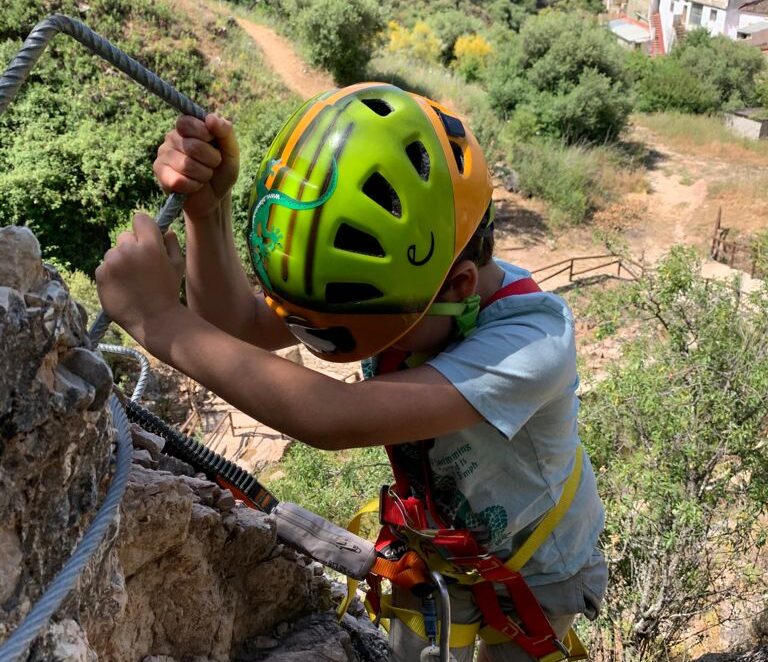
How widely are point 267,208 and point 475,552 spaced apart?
109cm

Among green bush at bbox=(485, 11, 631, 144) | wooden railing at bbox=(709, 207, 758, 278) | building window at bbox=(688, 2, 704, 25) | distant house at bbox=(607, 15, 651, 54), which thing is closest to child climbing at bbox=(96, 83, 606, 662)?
wooden railing at bbox=(709, 207, 758, 278)

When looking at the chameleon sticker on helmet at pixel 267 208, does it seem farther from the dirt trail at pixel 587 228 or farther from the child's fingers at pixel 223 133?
the dirt trail at pixel 587 228

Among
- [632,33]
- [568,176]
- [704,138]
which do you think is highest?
[632,33]

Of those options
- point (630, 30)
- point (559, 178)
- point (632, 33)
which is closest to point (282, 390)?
point (559, 178)

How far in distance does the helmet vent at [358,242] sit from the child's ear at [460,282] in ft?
0.83

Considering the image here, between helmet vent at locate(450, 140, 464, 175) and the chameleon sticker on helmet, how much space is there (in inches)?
12.9

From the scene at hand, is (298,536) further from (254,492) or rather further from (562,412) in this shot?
(562,412)

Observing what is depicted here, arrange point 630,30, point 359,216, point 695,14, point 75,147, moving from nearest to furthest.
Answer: point 359,216
point 75,147
point 695,14
point 630,30

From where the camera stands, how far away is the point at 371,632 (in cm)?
271

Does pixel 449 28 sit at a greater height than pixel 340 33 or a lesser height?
greater

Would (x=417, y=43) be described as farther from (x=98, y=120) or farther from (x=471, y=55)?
(x=98, y=120)

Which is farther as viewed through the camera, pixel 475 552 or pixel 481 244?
pixel 475 552

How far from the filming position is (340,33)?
23.3 m

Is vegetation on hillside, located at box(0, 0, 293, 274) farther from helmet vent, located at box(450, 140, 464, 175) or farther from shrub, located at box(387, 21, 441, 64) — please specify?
helmet vent, located at box(450, 140, 464, 175)
